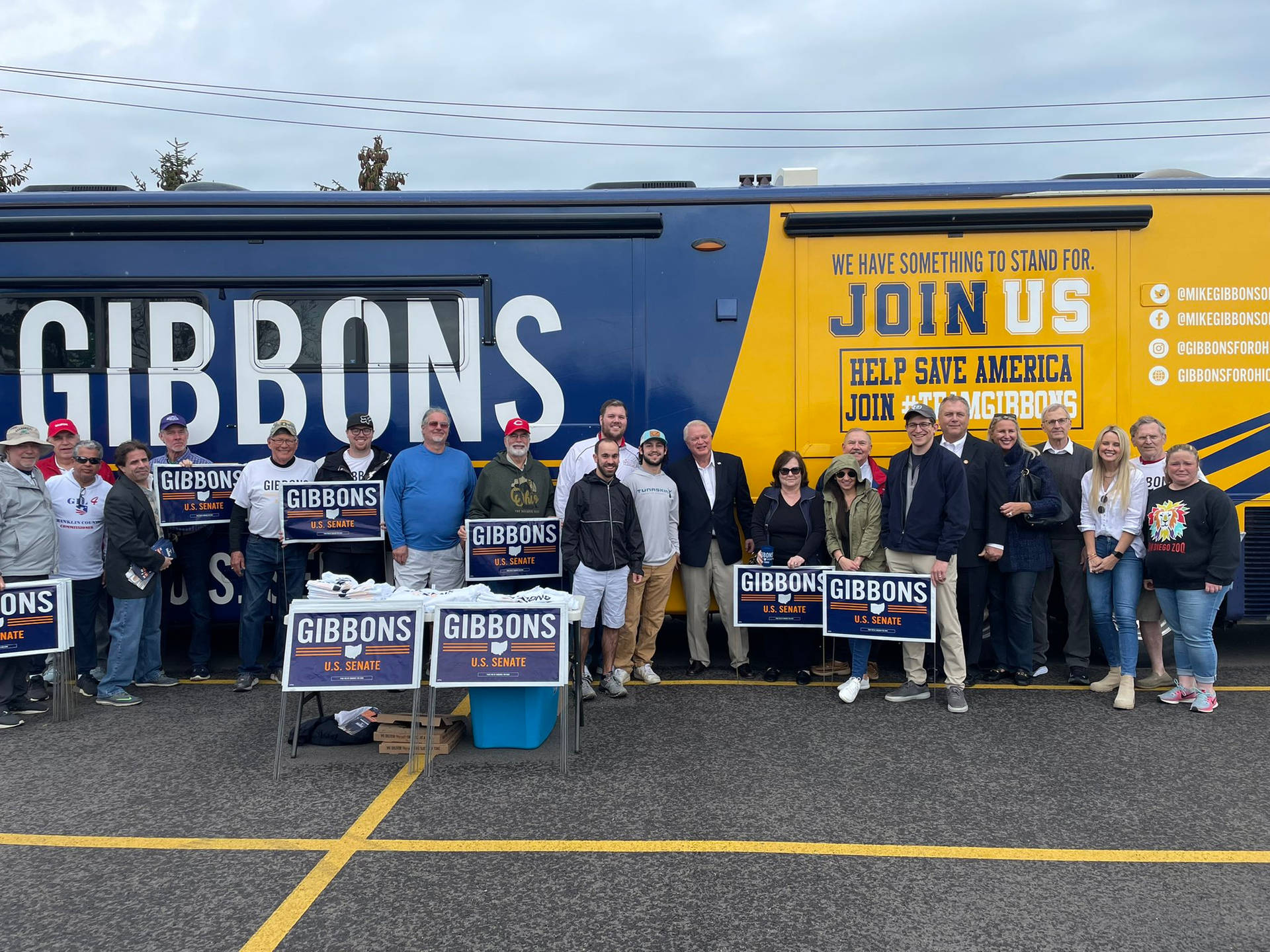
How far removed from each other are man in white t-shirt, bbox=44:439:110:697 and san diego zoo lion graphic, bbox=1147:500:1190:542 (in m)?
6.91

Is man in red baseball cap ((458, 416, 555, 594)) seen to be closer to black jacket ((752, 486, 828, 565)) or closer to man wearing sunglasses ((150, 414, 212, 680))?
black jacket ((752, 486, 828, 565))

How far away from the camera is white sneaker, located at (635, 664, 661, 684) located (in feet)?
20.7

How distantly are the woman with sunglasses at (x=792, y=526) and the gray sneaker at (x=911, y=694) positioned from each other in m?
0.66

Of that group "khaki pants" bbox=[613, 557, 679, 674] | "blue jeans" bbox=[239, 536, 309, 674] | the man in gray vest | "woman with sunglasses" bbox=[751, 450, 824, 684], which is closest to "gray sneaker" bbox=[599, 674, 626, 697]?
"khaki pants" bbox=[613, 557, 679, 674]

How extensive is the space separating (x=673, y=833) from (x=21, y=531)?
15.3ft

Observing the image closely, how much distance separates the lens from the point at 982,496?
6105 millimetres

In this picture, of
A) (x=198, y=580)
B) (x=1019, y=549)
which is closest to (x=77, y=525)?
(x=198, y=580)

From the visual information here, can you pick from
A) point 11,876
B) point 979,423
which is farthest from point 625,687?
point 11,876

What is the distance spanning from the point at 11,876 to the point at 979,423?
6138mm

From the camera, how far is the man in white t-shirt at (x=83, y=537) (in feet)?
19.8

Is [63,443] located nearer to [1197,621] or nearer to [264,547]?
[264,547]

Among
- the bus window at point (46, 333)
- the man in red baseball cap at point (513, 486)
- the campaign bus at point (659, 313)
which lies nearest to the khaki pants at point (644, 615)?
the man in red baseball cap at point (513, 486)

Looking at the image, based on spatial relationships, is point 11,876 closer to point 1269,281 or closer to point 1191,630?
point 1191,630

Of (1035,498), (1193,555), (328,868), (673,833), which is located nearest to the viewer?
(328,868)
